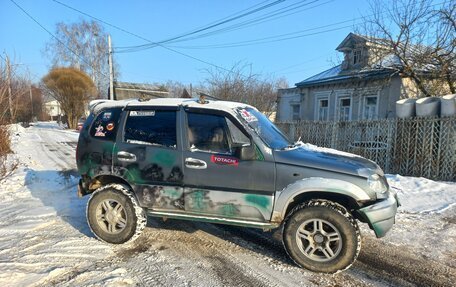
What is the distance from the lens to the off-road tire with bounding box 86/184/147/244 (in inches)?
167

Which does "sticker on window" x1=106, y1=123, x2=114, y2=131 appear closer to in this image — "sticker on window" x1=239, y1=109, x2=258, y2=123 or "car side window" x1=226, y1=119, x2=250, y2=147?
"car side window" x1=226, y1=119, x2=250, y2=147

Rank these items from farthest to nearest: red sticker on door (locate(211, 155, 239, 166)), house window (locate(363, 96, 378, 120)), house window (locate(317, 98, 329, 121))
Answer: house window (locate(317, 98, 329, 121)), house window (locate(363, 96, 378, 120)), red sticker on door (locate(211, 155, 239, 166))

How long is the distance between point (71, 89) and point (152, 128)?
40061 mm

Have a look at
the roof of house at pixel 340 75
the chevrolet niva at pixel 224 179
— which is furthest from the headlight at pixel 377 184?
the roof of house at pixel 340 75

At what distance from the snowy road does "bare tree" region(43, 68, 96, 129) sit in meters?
37.1

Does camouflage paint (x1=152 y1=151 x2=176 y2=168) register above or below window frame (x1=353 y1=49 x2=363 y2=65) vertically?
below

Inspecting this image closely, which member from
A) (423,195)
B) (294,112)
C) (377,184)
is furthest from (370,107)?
(377,184)

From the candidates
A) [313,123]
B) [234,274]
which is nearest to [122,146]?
[234,274]

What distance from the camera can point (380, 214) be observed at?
3543 millimetres

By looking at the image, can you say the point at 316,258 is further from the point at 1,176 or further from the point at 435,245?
the point at 1,176

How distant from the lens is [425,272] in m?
3.65

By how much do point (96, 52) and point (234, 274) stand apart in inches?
1883

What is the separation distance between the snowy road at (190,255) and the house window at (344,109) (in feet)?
45.3

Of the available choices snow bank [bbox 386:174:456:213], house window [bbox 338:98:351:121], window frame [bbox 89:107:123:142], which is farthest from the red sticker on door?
house window [bbox 338:98:351:121]
